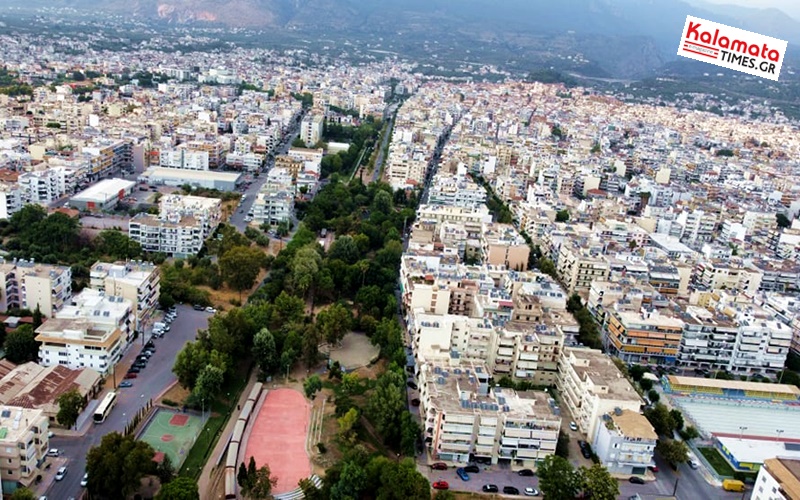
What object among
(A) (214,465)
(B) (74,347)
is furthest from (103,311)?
(A) (214,465)

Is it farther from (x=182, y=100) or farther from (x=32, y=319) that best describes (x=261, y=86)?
(x=32, y=319)

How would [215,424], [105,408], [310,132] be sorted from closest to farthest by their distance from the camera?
[105,408]
[215,424]
[310,132]

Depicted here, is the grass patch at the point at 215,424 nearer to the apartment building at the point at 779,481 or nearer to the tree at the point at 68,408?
the tree at the point at 68,408

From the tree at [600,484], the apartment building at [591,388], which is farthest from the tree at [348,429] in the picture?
the apartment building at [591,388]

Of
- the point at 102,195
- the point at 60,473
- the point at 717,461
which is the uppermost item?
the point at 102,195

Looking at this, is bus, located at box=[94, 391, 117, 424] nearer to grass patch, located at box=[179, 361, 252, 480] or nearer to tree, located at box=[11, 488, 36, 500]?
grass patch, located at box=[179, 361, 252, 480]

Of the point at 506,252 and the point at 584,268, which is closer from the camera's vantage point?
the point at 584,268

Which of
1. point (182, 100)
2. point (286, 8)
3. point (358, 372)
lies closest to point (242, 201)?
point (358, 372)

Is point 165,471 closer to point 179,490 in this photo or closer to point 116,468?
point 116,468
